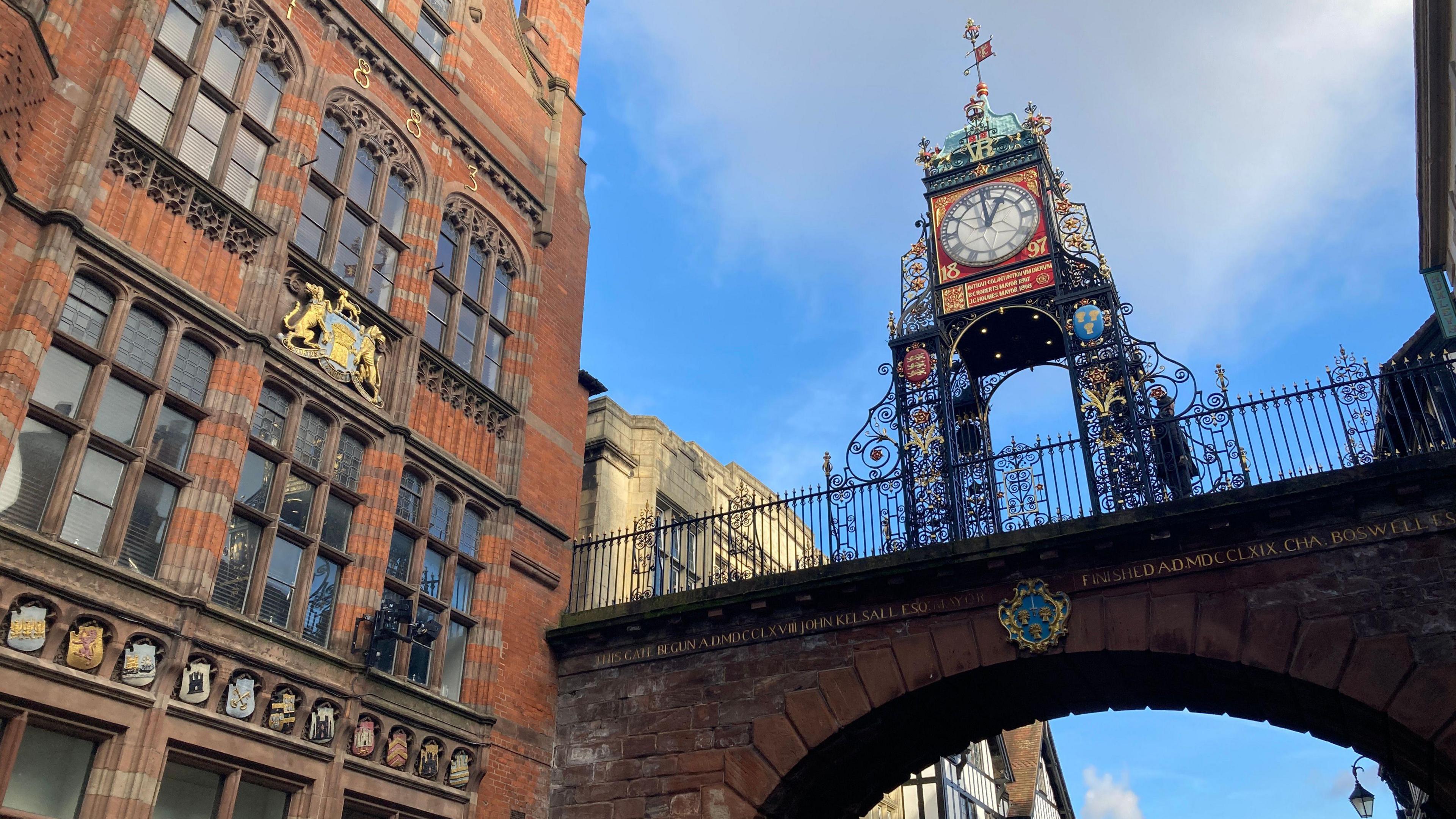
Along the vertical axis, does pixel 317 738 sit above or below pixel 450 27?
below

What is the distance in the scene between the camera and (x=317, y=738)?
42.3ft

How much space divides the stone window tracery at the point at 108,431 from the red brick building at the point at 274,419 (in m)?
0.03

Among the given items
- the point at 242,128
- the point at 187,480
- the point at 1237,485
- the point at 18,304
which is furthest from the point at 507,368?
the point at 1237,485

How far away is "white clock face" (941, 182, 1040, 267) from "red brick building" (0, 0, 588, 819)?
24.3 feet

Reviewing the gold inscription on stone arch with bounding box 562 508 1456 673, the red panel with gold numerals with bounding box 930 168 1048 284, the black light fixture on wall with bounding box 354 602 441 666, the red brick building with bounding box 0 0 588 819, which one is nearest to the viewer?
the red brick building with bounding box 0 0 588 819

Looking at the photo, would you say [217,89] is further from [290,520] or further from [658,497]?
[658,497]

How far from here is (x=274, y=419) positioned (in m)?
13.9

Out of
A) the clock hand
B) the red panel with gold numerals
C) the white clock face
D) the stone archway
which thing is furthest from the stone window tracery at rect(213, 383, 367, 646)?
the clock hand

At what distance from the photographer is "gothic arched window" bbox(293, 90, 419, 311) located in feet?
50.8

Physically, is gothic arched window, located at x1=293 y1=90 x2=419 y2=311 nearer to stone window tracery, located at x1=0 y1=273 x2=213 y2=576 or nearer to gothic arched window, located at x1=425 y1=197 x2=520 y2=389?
gothic arched window, located at x1=425 y1=197 x2=520 y2=389

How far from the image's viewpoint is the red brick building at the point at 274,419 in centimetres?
1091

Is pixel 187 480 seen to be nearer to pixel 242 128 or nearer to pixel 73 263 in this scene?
pixel 73 263

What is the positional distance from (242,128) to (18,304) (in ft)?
14.6

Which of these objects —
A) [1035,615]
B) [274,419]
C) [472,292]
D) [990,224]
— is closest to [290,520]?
[274,419]
